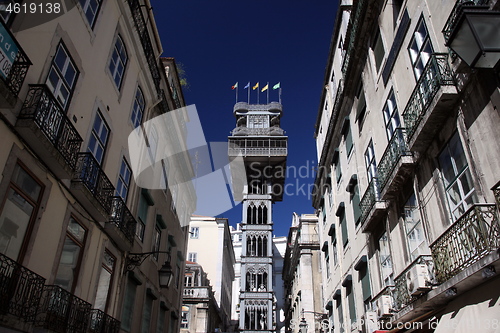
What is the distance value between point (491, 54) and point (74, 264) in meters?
8.64

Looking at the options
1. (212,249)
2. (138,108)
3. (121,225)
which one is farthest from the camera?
(212,249)

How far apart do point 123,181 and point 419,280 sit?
28.0 feet

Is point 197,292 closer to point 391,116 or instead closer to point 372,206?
point 372,206

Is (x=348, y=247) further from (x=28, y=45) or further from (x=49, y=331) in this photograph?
(x=28, y=45)

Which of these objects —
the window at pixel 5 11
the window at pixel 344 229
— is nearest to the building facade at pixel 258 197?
the window at pixel 344 229

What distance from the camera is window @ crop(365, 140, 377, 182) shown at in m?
12.7

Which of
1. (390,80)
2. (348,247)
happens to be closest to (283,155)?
(348,247)

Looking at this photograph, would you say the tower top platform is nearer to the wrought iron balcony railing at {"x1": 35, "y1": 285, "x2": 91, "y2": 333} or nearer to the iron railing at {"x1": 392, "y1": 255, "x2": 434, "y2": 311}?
the iron railing at {"x1": 392, "y1": 255, "x2": 434, "y2": 311}

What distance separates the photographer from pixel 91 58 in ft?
31.5

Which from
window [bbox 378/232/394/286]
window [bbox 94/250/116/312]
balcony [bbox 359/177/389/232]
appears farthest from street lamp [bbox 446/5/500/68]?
window [bbox 94/250/116/312]

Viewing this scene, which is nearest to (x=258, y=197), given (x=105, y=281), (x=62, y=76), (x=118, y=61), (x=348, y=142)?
(x=348, y=142)

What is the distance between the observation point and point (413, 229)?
966 cm

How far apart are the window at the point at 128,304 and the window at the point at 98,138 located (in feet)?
14.0

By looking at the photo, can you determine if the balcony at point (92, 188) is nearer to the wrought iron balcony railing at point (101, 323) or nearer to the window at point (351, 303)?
the wrought iron balcony railing at point (101, 323)
